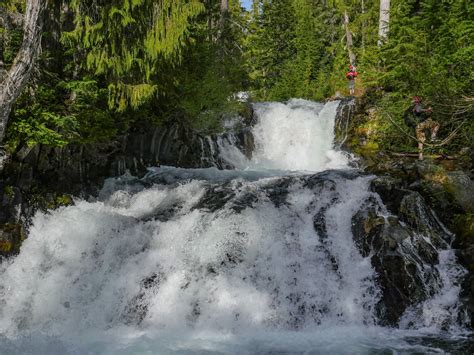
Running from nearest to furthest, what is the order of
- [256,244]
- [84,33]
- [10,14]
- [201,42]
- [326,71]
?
[256,244] → [10,14] → [84,33] → [201,42] → [326,71]

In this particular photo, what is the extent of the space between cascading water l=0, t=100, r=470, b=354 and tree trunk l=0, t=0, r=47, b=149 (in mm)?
3037

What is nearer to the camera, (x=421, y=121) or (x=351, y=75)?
(x=421, y=121)

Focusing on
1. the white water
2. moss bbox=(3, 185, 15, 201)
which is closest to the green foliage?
moss bbox=(3, 185, 15, 201)

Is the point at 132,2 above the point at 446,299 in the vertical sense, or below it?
above

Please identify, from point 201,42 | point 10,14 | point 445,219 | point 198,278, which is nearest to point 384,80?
point 445,219

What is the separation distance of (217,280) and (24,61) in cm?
585

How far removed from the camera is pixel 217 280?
26.2 ft

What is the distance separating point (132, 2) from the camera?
10.5 m

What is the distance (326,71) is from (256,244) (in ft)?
81.7

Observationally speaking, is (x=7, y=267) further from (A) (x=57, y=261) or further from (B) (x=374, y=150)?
(B) (x=374, y=150)

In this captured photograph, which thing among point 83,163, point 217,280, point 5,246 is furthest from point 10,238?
point 217,280

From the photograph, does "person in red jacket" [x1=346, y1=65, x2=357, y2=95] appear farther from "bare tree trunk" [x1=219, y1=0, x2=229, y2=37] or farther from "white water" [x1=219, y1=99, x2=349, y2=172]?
"bare tree trunk" [x1=219, y1=0, x2=229, y2=37]

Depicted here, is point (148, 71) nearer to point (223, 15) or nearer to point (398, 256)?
point (398, 256)

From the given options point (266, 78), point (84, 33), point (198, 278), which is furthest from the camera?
point (266, 78)
